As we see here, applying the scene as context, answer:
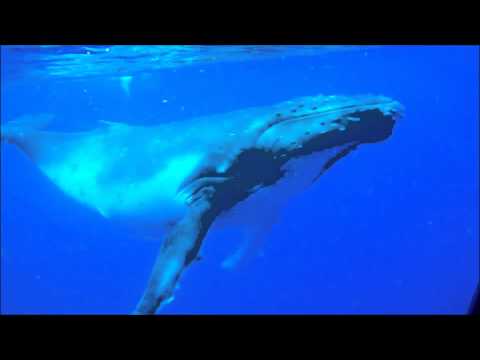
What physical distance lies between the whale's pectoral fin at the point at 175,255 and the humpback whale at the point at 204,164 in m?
0.01

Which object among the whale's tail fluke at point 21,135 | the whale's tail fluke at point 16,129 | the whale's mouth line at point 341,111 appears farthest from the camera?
the whale's tail fluke at point 16,129

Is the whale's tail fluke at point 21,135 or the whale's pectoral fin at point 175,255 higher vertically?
the whale's tail fluke at point 21,135

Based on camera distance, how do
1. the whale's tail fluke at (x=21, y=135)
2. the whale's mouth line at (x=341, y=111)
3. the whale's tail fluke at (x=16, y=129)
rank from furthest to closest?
the whale's tail fluke at (x=16, y=129), the whale's tail fluke at (x=21, y=135), the whale's mouth line at (x=341, y=111)

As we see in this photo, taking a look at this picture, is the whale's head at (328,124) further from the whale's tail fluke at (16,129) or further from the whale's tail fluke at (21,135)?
the whale's tail fluke at (16,129)

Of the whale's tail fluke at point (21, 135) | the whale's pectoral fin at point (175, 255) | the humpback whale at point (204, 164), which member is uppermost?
the whale's tail fluke at point (21, 135)

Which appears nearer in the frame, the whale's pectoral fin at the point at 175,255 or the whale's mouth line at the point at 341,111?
the whale's pectoral fin at the point at 175,255

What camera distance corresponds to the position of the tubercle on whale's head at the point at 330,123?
20.7 ft

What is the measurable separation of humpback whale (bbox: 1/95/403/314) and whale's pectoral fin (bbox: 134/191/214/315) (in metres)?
0.01

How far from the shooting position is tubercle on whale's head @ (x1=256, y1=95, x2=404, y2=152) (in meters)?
6.32

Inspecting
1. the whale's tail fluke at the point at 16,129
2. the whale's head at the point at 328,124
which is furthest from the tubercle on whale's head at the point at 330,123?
the whale's tail fluke at the point at 16,129

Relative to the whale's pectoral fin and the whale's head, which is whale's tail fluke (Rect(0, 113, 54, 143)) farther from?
the whale's head
